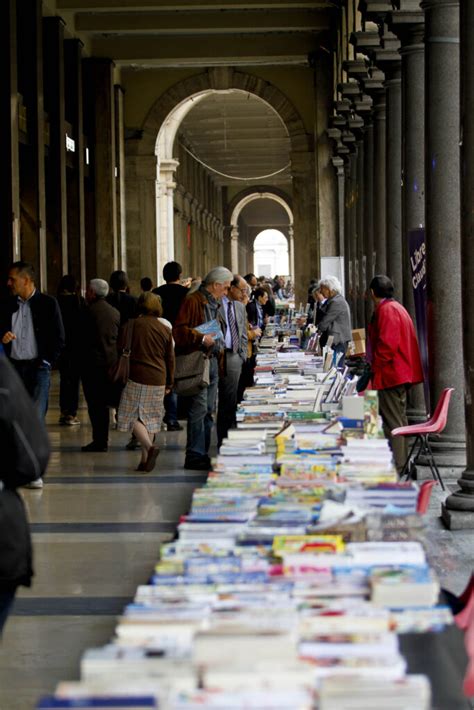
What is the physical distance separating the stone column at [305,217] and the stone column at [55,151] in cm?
759

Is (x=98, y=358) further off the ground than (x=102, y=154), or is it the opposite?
(x=102, y=154)

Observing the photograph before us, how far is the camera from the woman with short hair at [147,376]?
9.55 metres

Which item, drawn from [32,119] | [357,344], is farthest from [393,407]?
[32,119]

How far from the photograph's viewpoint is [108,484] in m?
9.17

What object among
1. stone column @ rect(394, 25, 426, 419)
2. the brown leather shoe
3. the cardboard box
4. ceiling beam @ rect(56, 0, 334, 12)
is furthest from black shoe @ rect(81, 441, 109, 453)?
ceiling beam @ rect(56, 0, 334, 12)

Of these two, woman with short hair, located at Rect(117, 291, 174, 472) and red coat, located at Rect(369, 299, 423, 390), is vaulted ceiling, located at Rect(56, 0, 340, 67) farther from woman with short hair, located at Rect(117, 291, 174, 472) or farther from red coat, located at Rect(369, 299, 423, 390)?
red coat, located at Rect(369, 299, 423, 390)

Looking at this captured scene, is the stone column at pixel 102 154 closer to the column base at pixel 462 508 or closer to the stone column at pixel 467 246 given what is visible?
the stone column at pixel 467 246

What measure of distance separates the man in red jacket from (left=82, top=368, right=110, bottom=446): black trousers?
2.85 meters

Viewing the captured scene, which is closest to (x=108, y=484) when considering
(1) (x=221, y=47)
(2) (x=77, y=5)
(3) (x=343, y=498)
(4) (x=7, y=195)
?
(3) (x=343, y=498)

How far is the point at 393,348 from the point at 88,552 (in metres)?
3.22

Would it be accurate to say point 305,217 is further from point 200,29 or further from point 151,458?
point 151,458

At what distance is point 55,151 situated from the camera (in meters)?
23.1

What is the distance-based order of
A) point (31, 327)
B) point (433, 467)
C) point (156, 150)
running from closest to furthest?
1. point (433, 467)
2. point (31, 327)
3. point (156, 150)

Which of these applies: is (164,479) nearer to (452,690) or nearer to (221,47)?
(452,690)
